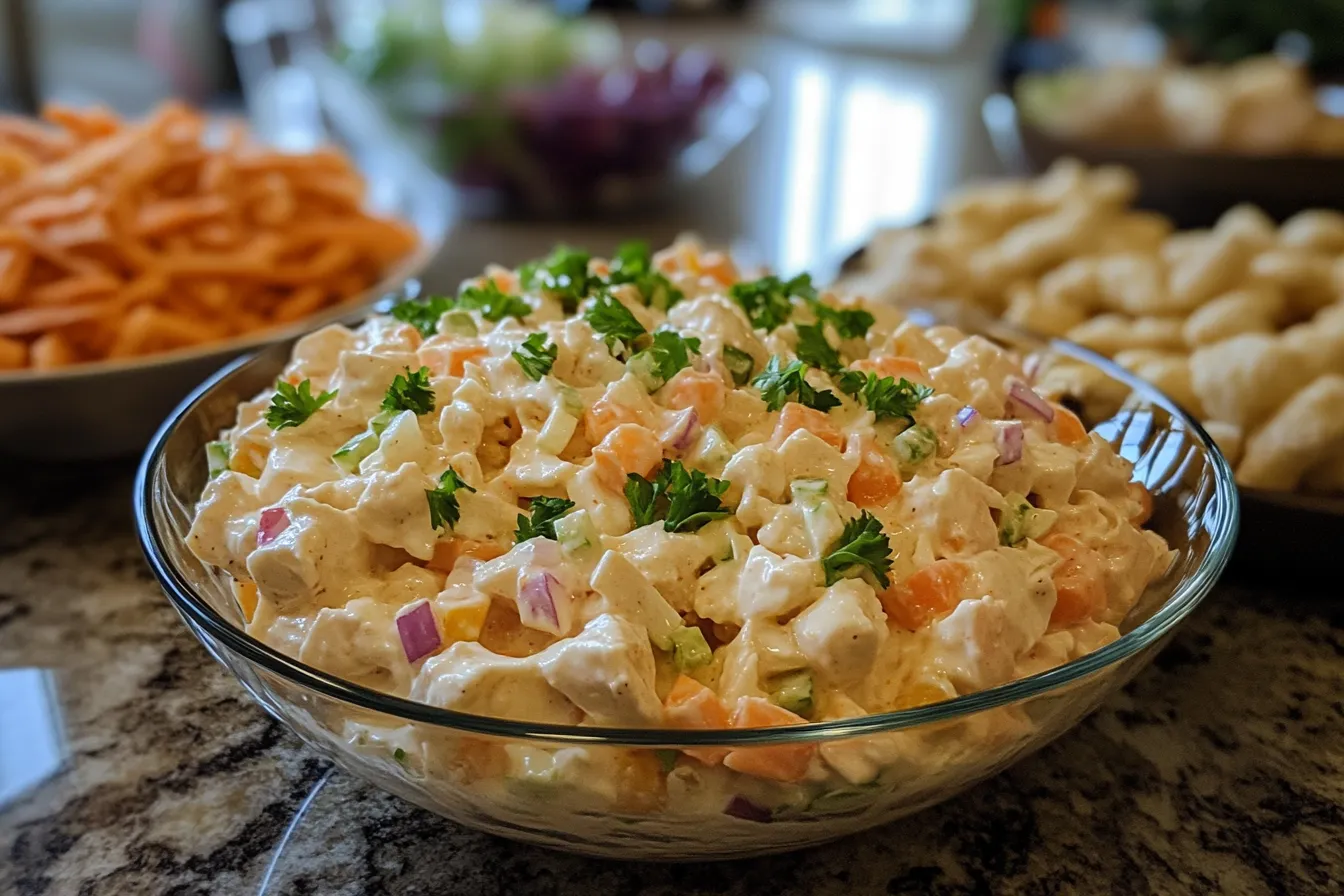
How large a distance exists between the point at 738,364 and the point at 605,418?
0.16 metres

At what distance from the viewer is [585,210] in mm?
2441

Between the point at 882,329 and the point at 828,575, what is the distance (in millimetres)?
453

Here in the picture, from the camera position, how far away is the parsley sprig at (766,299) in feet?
3.68

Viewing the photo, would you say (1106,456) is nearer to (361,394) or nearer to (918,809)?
(918,809)

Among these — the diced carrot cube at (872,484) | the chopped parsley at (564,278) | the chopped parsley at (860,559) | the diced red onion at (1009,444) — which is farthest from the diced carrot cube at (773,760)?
the chopped parsley at (564,278)

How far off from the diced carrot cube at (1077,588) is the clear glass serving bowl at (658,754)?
0.24ft

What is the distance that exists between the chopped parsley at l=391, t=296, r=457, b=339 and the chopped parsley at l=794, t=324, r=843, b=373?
364mm

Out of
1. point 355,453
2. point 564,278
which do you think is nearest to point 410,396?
point 355,453

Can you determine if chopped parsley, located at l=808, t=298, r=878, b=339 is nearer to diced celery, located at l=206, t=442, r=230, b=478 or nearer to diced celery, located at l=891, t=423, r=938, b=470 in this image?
diced celery, located at l=891, t=423, r=938, b=470

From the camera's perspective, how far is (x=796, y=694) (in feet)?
2.50

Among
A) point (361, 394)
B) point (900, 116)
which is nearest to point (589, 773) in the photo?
point (361, 394)

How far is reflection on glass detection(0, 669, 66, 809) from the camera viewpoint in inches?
38.3

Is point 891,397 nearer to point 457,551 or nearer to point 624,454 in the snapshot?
point 624,454

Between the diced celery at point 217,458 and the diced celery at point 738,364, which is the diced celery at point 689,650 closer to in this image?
the diced celery at point 738,364
